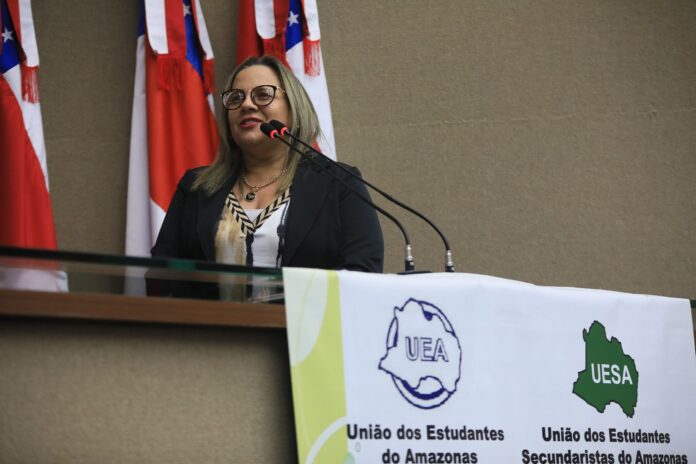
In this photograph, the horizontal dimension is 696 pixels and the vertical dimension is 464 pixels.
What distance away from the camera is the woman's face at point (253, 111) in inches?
109

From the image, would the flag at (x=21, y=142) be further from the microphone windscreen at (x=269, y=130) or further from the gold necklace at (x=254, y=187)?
the microphone windscreen at (x=269, y=130)

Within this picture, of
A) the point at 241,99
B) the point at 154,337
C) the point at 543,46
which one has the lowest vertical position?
the point at 154,337

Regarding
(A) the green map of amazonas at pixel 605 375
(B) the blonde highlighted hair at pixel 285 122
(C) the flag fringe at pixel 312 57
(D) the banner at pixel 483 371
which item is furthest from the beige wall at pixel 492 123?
(A) the green map of amazonas at pixel 605 375

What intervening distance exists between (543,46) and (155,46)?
1.58m

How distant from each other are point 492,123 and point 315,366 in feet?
8.54

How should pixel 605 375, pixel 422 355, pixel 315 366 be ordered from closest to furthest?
pixel 315 366
pixel 422 355
pixel 605 375

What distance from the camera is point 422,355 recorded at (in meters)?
1.76

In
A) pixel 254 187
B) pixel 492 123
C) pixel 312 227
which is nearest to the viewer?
pixel 312 227

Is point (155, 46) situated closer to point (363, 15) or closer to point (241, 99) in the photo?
point (363, 15)

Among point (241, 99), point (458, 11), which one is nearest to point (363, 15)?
point (458, 11)

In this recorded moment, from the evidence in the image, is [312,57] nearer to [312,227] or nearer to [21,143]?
[21,143]

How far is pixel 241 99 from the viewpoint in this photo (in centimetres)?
282

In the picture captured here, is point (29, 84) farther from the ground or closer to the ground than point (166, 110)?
farther from the ground

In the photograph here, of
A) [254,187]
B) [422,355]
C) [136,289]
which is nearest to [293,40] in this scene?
[254,187]
